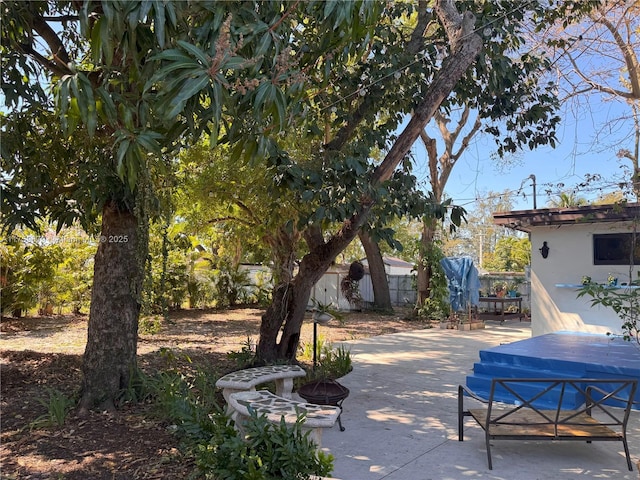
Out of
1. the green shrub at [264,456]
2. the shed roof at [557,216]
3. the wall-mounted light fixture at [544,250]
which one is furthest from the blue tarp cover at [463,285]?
the green shrub at [264,456]

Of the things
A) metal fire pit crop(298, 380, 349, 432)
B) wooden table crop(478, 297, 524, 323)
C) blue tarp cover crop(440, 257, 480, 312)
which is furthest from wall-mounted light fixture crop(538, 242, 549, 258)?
wooden table crop(478, 297, 524, 323)

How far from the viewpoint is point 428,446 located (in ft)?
15.1

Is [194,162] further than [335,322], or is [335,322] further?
[335,322]

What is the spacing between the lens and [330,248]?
21.9ft

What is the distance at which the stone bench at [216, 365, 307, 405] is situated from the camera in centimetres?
505

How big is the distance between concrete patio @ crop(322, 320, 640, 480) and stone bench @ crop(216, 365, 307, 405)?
78 cm

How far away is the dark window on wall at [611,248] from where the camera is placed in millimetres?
8625

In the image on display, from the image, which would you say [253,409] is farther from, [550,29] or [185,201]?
[550,29]

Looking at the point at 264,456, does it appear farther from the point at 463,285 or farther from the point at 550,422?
the point at 463,285

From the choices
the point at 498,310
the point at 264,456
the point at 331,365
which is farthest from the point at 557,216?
the point at 498,310

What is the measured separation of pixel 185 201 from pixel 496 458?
6.86 metres

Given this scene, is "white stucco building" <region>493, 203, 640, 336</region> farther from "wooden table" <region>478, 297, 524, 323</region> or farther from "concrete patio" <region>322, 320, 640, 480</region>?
"wooden table" <region>478, 297, 524, 323</region>

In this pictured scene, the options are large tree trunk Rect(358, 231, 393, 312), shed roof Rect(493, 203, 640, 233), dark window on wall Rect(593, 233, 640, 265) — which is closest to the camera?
shed roof Rect(493, 203, 640, 233)

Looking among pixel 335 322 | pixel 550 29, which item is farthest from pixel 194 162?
pixel 335 322
